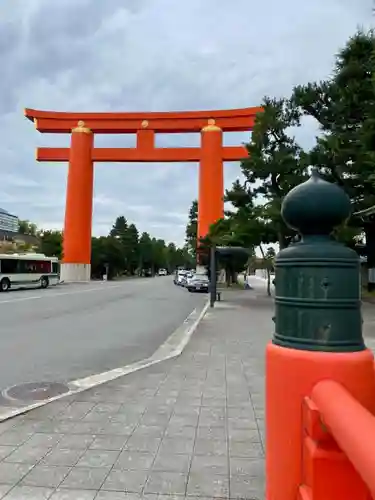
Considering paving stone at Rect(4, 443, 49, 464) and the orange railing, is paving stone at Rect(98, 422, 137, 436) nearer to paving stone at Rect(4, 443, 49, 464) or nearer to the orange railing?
paving stone at Rect(4, 443, 49, 464)

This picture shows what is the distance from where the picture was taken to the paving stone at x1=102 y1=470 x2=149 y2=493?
9.41 ft

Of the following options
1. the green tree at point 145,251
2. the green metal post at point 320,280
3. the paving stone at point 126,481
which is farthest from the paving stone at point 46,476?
the green tree at point 145,251

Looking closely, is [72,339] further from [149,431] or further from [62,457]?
[62,457]

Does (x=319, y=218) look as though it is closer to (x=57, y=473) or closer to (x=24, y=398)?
(x=57, y=473)

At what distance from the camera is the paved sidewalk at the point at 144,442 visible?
2.90 metres

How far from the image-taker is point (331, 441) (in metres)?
1.52

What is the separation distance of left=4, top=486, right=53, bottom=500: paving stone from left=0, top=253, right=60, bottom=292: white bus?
26366 millimetres

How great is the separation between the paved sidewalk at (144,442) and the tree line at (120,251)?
6013 centimetres

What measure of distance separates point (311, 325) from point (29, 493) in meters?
2.17

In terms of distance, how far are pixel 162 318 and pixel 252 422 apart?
10.6 meters

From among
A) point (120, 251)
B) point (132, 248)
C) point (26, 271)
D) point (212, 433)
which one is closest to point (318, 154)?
point (212, 433)

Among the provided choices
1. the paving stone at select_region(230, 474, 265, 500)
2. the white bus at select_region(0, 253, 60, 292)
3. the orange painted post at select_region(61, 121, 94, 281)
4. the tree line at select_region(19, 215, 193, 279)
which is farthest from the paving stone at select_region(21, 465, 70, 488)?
the tree line at select_region(19, 215, 193, 279)

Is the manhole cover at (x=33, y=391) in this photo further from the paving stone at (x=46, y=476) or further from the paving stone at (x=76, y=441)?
the paving stone at (x=46, y=476)

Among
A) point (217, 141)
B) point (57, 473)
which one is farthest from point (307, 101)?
point (217, 141)
